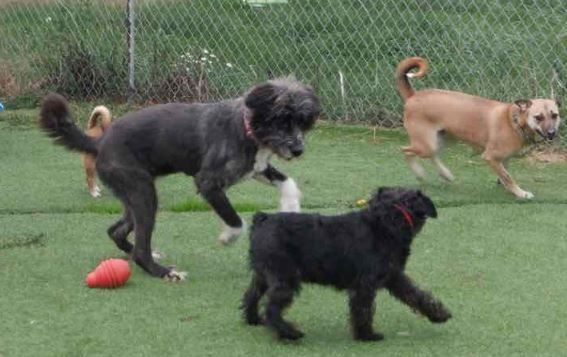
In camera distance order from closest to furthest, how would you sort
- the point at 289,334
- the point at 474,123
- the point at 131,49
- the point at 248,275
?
the point at 289,334
the point at 248,275
the point at 474,123
the point at 131,49

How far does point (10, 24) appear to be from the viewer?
12.8 meters

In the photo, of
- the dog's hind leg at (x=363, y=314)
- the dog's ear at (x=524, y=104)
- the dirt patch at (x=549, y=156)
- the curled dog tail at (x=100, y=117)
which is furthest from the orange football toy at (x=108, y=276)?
the dirt patch at (x=549, y=156)

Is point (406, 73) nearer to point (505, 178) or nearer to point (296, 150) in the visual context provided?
point (505, 178)

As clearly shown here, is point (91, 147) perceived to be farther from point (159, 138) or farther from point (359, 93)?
point (359, 93)

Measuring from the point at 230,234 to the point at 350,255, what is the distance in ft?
3.79

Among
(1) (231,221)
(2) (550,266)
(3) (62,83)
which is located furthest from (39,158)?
(2) (550,266)

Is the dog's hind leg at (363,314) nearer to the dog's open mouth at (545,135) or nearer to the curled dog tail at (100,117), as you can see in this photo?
the curled dog tail at (100,117)

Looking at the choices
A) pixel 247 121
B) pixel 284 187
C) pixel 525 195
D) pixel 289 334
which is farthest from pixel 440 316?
pixel 525 195

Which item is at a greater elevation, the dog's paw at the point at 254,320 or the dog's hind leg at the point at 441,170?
the dog's paw at the point at 254,320

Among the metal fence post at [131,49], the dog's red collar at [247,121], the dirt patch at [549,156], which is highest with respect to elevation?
the dog's red collar at [247,121]

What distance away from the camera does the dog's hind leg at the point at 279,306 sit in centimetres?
468

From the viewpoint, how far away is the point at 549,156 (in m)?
8.92

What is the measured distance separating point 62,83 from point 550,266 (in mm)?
6729

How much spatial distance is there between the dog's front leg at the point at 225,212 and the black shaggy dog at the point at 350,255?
36.1 inches
